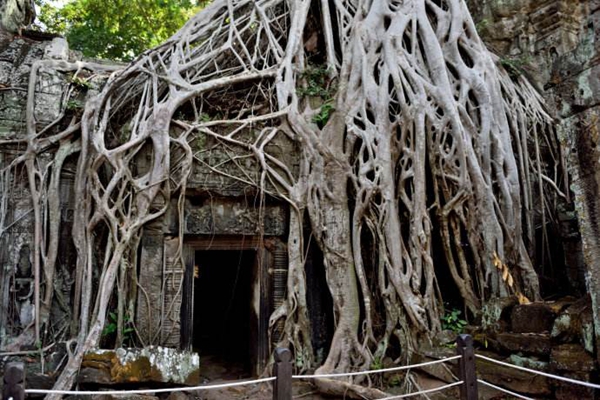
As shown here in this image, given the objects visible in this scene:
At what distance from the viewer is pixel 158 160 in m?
4.18

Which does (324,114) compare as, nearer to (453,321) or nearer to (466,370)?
(453,321)

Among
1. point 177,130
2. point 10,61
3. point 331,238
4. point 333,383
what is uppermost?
point 10,61

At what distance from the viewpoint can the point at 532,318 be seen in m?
3.17

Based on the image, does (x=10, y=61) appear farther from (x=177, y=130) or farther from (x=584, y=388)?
(x=584, y=388)

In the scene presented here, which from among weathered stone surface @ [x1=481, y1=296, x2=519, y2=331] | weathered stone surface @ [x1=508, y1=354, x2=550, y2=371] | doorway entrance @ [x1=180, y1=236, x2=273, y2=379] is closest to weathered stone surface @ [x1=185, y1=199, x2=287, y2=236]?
doorway entrance @ [x1=180, y1=236, x2=273, y2=379]

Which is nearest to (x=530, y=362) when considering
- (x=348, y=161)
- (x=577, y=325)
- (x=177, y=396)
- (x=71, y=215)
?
(x=577, y=325)

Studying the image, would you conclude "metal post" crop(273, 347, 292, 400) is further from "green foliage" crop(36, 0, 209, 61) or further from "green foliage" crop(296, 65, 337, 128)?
"green foliage" crop(36, 0, 209, 61)

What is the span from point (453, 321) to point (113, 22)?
861cm

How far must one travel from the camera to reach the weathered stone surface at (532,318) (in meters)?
3.08

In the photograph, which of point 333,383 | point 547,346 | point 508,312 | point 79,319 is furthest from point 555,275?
point 79,319

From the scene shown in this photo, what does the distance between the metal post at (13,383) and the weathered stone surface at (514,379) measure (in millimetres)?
2857

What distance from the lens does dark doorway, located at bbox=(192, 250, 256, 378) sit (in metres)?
6.85

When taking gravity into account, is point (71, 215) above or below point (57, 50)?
below

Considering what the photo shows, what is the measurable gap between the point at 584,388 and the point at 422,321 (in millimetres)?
1313
